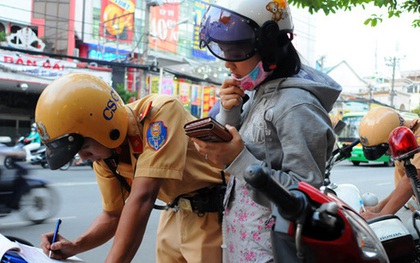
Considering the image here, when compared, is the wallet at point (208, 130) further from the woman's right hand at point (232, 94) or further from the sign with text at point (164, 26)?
the sign with text at point (164, 26)

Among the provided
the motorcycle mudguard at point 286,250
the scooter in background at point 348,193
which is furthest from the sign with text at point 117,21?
the motorcycle mudguard at point 286,250

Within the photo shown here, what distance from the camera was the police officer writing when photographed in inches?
58.9

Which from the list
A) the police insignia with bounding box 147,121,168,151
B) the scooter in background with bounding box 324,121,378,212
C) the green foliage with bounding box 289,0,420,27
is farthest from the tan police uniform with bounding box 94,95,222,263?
the green foliage with bounding box 289,0,420,27

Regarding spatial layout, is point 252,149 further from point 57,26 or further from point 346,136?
point 57,26

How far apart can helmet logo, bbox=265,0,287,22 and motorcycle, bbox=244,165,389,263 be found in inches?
30.6

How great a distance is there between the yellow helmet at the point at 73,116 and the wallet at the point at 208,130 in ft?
1.70

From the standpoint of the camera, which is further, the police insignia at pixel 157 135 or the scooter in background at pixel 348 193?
the scooter in background at pixel 348 193

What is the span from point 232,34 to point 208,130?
428mm

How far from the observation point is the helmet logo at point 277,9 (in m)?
1.43

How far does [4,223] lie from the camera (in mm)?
6051

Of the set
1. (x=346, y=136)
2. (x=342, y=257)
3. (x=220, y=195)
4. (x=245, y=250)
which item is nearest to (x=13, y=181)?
(x=220, y=195)

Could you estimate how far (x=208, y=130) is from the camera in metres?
1.11

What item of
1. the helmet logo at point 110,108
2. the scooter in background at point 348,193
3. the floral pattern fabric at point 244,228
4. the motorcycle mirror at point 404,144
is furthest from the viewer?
the scooter in background at point 348,193

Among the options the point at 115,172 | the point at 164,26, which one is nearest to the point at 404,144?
the point at 115,172
